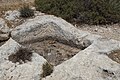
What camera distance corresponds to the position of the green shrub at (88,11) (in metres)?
12.2

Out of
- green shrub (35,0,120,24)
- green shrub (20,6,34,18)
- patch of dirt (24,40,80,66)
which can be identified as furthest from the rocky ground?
green shrub (35,0,120,24)

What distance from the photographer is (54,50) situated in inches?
391

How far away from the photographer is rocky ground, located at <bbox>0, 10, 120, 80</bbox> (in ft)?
25.1

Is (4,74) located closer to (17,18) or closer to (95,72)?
(95,72)

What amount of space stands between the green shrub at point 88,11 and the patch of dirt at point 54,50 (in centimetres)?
227

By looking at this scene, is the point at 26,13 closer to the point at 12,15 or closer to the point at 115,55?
the point at 12,15

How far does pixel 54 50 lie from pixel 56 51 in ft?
0.43

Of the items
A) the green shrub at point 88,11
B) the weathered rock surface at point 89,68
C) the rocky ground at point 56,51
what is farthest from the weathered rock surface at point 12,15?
the weathered rock surface at point 89,68

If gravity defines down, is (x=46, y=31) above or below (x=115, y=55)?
below

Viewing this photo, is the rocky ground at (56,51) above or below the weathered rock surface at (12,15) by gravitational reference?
above

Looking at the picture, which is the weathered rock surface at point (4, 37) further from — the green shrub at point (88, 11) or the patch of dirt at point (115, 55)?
the patch of dirt at point (115, 55)

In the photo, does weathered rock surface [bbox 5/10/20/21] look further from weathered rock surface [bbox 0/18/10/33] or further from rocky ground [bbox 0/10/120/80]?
weathered rock surface [bbox 0/18/10/33]

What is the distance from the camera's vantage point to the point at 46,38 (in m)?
10.5

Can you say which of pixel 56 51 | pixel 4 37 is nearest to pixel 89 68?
pixel 56 51
